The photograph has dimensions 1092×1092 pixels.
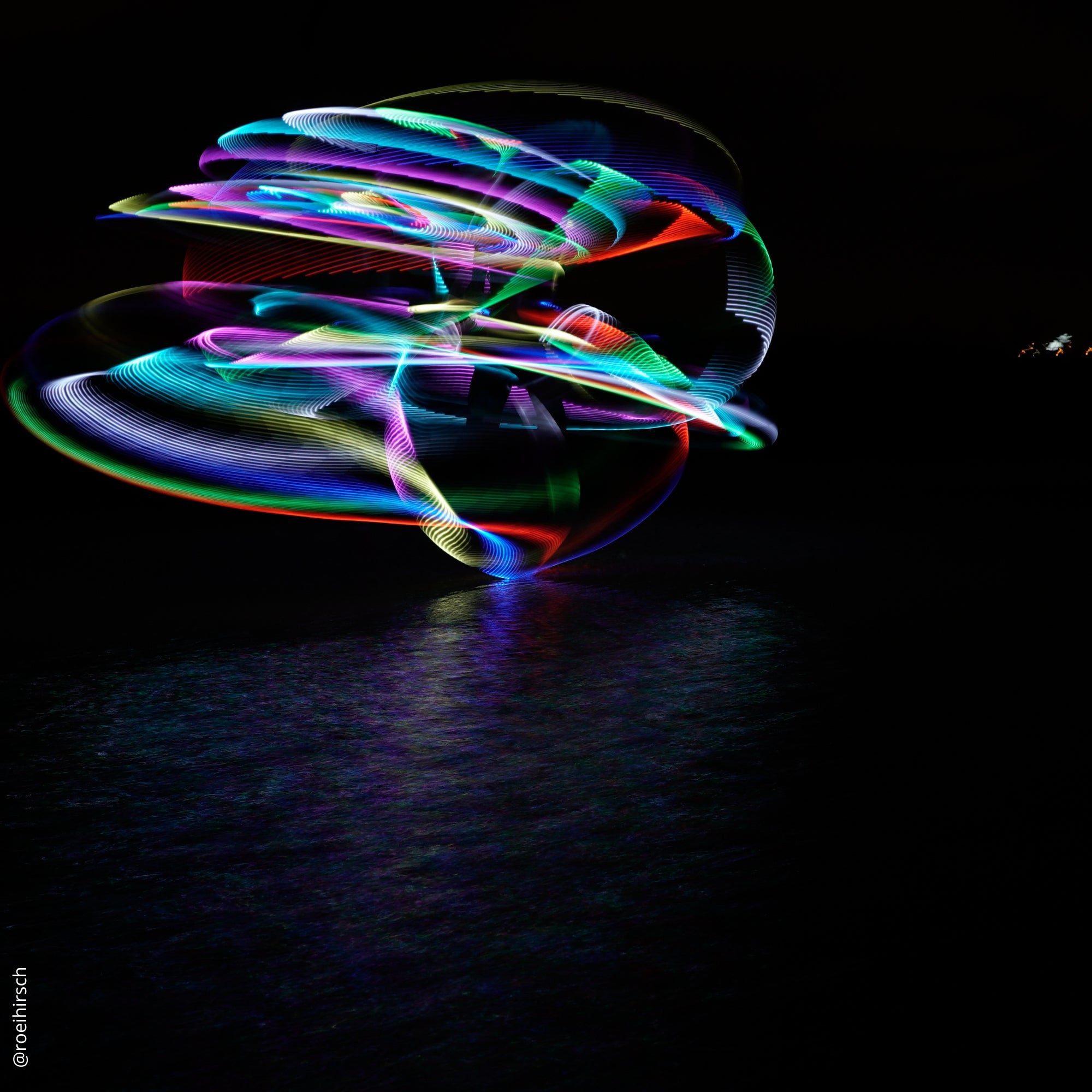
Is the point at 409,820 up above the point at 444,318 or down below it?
below

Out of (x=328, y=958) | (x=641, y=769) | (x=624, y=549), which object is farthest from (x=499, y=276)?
(x=328, y=958)

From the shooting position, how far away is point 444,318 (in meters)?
7.50

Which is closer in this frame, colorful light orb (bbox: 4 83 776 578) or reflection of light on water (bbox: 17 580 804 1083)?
reflection of light on water (bbox: 17 580 804 1083)

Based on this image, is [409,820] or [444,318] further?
[444,318]

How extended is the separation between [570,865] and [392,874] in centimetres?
44

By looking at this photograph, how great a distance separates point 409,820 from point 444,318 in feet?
14.8

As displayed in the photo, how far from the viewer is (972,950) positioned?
2.70 m

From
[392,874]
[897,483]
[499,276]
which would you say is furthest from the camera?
[897,483]

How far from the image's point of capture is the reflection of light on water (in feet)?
8.52

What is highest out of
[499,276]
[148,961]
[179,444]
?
[499,276]

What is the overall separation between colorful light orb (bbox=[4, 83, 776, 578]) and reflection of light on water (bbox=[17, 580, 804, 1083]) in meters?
2.06

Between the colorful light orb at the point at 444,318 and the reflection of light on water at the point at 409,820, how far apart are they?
2.06m

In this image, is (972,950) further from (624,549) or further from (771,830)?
(624,549)

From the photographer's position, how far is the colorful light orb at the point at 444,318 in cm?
662
